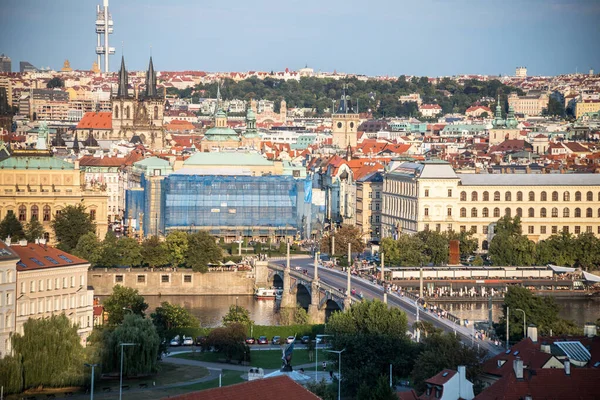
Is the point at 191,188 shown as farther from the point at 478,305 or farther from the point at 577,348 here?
the point at 577,348

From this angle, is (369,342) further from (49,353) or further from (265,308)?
(265,308)

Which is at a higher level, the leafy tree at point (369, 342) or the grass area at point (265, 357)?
the leafy tree at point (369, 342)

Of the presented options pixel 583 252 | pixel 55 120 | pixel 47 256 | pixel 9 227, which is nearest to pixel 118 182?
pixel 9 227

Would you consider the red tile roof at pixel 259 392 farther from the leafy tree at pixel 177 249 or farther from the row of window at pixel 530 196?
the row of window at pixel 530 196

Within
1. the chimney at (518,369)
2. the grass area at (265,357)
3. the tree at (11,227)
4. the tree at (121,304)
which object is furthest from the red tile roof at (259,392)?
the tree at (11,227)

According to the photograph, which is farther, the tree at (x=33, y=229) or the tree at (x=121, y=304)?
the tree at (x=33, y=229)

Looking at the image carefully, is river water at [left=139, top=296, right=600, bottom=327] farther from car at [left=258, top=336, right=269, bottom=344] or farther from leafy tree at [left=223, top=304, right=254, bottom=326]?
car at [left=258, top=336, right=269, bottom=344]
